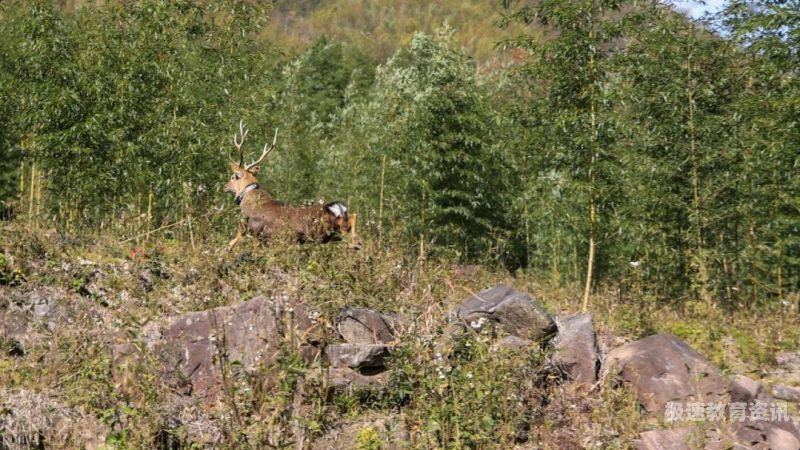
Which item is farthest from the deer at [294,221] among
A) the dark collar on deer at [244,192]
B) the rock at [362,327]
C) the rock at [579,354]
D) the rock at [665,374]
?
the rock at [665,374]

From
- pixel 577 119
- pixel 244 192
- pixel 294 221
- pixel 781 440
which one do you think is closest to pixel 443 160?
pixel 577 119

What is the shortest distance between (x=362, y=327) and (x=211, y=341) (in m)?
1.47

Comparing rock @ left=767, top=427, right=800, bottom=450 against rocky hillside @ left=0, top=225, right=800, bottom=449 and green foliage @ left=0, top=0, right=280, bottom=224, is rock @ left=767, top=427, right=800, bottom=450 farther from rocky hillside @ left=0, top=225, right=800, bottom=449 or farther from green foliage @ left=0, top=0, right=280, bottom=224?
green foliage @ left=0, top=0, right=280, bottom=224

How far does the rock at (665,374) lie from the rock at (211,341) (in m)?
2.57

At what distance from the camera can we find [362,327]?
7.20 metres

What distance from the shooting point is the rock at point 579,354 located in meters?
7.05

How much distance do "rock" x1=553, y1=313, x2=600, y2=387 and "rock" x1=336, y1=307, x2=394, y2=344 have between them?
1.43m

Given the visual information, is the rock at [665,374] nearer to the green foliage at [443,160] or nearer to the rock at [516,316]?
the rock at [516,316]

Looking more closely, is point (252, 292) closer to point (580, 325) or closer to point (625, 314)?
point (580, 325)

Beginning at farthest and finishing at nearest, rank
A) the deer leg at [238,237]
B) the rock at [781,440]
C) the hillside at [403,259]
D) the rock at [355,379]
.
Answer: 1. the deer leg at [238,237]
2. the rock at [355,379]
3. the rock at [781,440]
4. the hillside at [403,259]

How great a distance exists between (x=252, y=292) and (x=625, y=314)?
382 cm

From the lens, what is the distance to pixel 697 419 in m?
6.46

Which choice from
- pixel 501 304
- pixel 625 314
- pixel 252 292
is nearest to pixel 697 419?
pixel 501 304

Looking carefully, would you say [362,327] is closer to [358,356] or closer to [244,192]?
[358,356]
